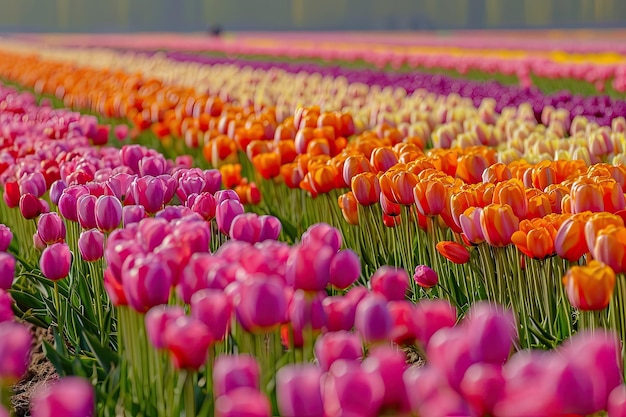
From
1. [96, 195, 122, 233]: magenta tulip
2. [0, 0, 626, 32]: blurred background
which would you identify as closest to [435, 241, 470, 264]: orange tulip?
[96, 195, 122, 233]: magenta tulip

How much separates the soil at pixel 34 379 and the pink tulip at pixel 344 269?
3.25 feet

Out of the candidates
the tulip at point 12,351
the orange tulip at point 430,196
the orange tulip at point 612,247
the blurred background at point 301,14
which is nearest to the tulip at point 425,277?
the orange tulip at point 430,196

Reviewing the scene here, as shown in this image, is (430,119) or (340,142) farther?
(430,119)

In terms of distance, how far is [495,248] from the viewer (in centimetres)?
219

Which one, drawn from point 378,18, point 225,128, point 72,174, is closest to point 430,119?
point 225,128

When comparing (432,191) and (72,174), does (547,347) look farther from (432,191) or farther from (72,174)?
(72,174)

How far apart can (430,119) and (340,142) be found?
1.19 m

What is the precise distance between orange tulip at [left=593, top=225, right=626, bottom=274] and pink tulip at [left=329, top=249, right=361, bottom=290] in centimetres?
45

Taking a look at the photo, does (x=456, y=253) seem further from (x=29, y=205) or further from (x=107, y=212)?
(x=29, y=205)

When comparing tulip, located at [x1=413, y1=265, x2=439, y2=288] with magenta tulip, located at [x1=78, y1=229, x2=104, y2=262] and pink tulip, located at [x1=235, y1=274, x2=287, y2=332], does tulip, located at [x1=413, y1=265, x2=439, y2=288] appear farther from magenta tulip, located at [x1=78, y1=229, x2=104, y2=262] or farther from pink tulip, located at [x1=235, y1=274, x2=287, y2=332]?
pink tulip, located at [x1=235, y1=274, x2=287, y2=332]

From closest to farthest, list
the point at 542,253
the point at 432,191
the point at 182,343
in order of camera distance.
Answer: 1. the point at 182,343
2. the point at 542,253
3. the point at 432,191

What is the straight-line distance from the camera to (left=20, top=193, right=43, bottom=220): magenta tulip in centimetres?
262

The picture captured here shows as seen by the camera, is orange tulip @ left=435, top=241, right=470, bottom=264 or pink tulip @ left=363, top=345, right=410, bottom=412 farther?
orange tulip @ left=435, top=241, right=470, bottom=264

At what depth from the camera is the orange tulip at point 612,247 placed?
1603 millimetres
